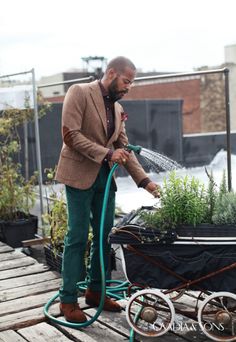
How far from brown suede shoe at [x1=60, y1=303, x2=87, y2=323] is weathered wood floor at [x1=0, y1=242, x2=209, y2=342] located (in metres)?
0.06

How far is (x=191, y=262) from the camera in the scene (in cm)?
269

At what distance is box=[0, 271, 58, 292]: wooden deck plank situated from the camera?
3.89 metres

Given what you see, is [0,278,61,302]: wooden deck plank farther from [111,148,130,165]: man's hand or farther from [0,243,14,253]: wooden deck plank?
[111,148,130,165]: man's hand

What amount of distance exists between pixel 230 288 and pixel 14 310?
1.48m

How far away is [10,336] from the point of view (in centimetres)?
296

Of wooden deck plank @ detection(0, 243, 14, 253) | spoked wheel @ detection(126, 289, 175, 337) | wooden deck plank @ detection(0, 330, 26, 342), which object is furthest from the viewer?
wooden deck plank @ detection(0, 243, 14, 253)

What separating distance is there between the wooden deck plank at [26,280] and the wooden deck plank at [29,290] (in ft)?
0.22

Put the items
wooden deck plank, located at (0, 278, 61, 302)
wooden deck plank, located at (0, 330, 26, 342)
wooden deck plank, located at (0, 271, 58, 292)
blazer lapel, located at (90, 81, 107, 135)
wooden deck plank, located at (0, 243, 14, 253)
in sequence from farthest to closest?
1. wooden deck plank, located at (0, 243, 14, 253)
2. wooden deck plank, located at (0, 271, 58, 292)
3. wooden deck plank, located at (0, 278, 61, 302)
4. blazer lapel, located at (90, 81, 107, 135)
5. wooden deck plank, located at (0, 330, 26, 342)

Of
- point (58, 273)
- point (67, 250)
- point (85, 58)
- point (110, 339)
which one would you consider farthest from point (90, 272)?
point (85, 58)

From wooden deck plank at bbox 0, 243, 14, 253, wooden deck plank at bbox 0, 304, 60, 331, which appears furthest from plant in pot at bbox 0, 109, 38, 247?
wooden deck plank at bbox 0, 304, 60, 331

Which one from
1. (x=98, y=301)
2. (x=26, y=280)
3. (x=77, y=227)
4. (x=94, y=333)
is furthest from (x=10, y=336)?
(x=26, y=280)

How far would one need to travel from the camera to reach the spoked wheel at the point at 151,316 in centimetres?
279

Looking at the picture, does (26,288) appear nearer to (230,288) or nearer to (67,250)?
(67,250)

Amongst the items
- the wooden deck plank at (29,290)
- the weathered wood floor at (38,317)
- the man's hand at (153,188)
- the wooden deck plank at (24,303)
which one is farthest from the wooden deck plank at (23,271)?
the man's hand at (153,188)
